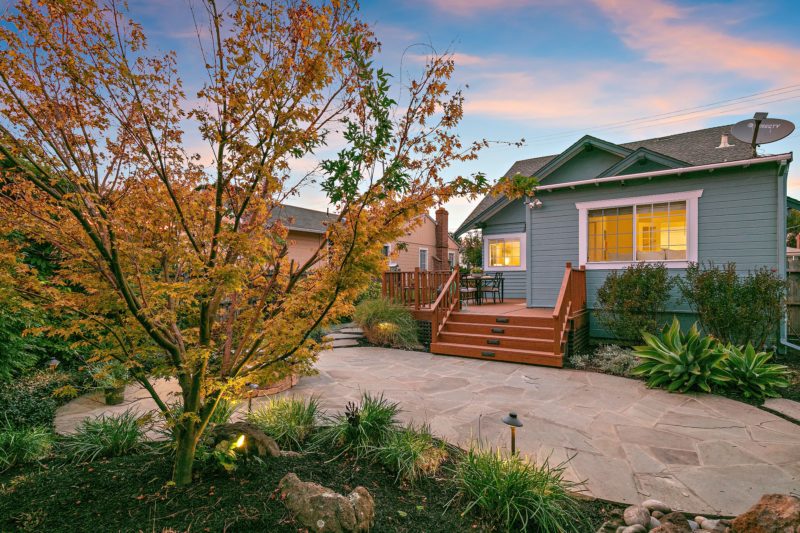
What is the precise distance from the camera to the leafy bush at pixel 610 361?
582 cm

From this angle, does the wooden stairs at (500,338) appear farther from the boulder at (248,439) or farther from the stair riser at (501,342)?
the boulder at (248,439)

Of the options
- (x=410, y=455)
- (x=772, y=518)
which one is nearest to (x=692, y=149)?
(x=772, y=518)

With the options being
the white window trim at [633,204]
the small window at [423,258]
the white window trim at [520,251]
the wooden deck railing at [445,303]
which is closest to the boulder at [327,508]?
the wooden deck railing at [445,303]

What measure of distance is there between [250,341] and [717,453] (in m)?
4.01

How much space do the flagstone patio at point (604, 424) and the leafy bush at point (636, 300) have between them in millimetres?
1477

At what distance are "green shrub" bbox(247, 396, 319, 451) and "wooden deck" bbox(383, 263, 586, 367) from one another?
4.24m

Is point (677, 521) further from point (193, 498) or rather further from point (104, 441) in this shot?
point (104, 441)

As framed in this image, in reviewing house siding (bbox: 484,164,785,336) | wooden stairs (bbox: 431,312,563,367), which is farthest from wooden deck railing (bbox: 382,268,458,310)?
house siding (bbox: 484,164,785,336)

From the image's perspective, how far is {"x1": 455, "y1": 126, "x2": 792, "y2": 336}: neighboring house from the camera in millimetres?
6633

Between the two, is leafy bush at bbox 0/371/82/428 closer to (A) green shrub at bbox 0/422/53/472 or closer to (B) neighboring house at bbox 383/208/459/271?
(A) green shrub at bbox 0/422/53/472

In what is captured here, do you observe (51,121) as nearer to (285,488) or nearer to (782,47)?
(285,488)

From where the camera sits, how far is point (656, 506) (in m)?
2.34

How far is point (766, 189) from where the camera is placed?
21.6ft

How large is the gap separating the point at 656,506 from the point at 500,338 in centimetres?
461
